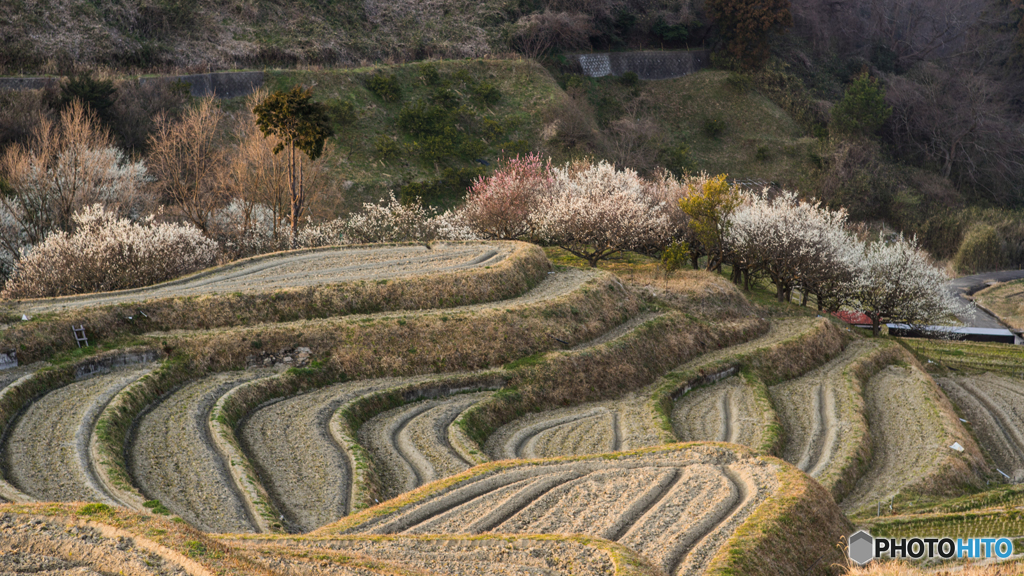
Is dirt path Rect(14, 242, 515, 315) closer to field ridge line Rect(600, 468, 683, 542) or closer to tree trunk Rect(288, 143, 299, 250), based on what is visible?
tree trunk Rect(288, 143, 299, 250)

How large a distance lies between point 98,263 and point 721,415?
3119 centimetres

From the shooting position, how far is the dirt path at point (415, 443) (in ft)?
78.6

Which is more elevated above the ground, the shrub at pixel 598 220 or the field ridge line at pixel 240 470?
the shrub at pixel 598 220

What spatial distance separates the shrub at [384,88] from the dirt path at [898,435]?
5446 centimetres

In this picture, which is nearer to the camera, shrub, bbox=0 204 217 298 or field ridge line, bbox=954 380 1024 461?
field ridge line, bbox=954 380 1024 461

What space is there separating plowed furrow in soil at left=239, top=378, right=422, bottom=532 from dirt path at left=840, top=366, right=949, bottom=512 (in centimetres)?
1720

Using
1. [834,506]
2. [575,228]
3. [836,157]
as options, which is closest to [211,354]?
[834,506]

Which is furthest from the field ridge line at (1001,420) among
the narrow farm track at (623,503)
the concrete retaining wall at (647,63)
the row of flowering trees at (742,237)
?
the concrete retaining wall at (647,63)

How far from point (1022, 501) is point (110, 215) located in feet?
149

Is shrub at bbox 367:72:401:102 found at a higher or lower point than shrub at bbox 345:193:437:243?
higher

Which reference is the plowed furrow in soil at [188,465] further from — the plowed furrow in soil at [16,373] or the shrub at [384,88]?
the shrub at [384,88]

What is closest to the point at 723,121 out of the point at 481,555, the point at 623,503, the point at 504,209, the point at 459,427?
the point at 504,209

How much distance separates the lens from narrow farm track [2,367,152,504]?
1972 centimetres

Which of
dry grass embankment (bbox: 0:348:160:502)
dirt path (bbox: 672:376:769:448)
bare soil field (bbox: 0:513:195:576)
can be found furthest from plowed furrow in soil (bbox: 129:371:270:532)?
dirt path (bbox: 672:376:769:448)
